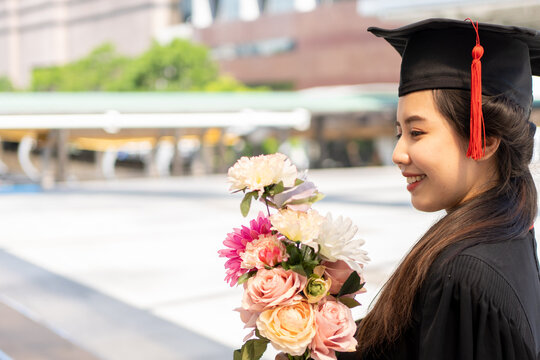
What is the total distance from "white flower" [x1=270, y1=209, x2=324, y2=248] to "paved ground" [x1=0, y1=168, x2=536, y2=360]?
1.70ft

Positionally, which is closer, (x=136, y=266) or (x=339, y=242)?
(x=339, y=242)

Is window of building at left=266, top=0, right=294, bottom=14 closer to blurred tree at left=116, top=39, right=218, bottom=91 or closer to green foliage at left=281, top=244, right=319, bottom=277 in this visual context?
blurred tree at left=116, top=39, right=218, bottom=91

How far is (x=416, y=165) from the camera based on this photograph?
57.0 inches

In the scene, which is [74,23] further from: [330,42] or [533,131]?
[533,131]

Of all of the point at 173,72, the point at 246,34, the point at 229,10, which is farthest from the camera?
the point at 229,10

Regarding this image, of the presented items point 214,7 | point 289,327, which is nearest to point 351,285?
point 289,327

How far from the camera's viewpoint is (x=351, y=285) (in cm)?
139

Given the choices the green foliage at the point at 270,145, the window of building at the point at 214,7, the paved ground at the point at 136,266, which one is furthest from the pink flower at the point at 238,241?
the window of building at the point at 214,7

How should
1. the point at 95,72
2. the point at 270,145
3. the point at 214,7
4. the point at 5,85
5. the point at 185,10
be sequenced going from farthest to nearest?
the point at 185,10 → the point at 214,7 → the point at 5,85 → the point at 95,72 → the point at 270,145

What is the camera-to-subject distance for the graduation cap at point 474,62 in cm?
137

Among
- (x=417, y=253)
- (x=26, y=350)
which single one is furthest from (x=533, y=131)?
(x=26, y=350)

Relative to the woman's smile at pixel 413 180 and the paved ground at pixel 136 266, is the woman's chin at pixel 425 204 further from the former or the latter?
the paved ground at pixel 136 266

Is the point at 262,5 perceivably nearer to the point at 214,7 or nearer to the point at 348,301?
the point at 214,7

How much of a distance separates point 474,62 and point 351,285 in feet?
1.61
